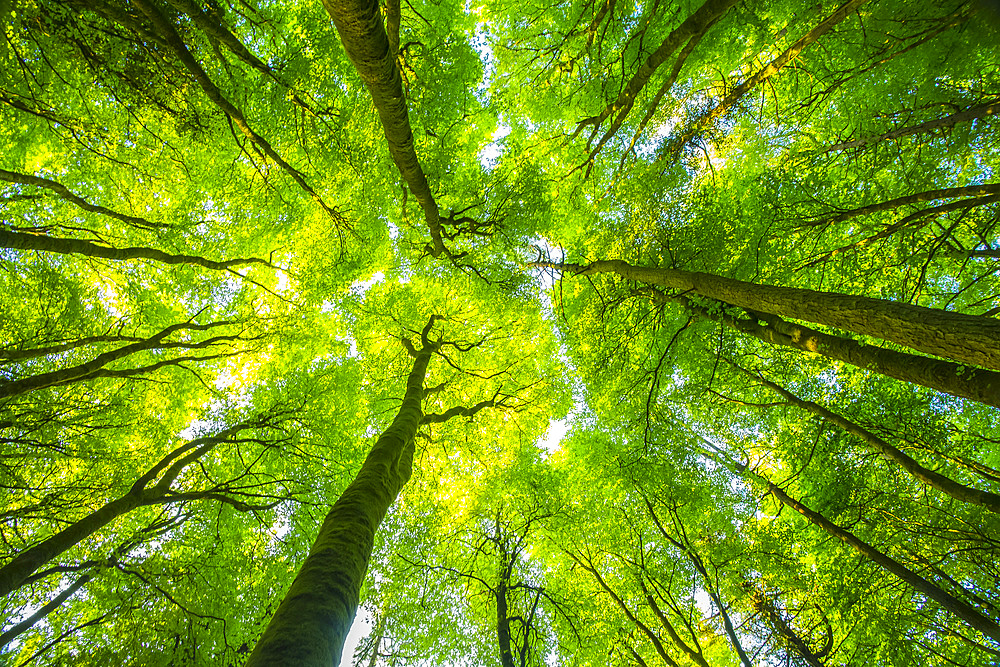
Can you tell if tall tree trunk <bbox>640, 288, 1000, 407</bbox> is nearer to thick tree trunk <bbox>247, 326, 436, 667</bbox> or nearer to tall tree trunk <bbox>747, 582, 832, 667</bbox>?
tall tree trunk <bbox>747, 582, 832, 667</bbox>

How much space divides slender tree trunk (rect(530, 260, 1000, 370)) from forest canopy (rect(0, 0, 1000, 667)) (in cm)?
3

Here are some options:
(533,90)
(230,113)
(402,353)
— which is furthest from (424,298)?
(230,113)

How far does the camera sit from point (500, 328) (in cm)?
974

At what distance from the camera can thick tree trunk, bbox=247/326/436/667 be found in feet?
6.79

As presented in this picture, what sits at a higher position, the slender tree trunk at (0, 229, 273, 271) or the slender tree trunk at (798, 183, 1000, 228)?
the slender tree trunk at (798, 183, 1000, 228)

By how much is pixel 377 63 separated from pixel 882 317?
4538 millimetres

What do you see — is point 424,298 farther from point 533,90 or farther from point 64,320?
point 64,320

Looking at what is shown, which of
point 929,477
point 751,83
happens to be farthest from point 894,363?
point 751,83

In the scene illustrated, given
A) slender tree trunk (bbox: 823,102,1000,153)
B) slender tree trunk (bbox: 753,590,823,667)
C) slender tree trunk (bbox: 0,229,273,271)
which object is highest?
slender tree trunk (bbox: 823,102,1000,153)

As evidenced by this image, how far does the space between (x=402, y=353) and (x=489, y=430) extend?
295 centimetres

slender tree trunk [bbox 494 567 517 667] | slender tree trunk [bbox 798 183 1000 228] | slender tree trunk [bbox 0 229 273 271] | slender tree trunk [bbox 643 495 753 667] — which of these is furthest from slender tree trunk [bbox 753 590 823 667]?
slender tree trunk [bbox 0 229 273 271]

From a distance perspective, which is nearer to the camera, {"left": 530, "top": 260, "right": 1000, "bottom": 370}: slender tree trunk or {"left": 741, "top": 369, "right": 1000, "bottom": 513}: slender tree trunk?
{"left": 530, "top": 260, "right": 1000, "bottom": 370}: slender tree trunk

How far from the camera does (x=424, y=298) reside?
10.3 meters

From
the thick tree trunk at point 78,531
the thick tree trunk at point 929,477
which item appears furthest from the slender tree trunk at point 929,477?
the thick tree trunk at point 78,531
